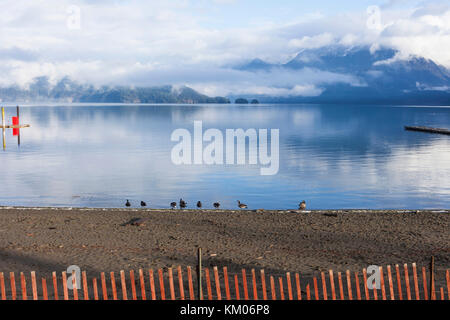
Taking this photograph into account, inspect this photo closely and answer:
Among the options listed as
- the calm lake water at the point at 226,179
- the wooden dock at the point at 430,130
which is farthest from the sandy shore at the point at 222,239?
the wooden dock at the point at 430,130

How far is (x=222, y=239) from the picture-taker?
21328 millimetres

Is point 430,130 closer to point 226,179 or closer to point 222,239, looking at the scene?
point 226,179

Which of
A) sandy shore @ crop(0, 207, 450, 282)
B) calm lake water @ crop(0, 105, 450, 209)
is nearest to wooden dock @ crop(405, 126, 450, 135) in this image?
calm lake water @ crop(0, 105, 450, 209)

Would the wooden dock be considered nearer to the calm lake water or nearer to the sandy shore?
the calm lake water

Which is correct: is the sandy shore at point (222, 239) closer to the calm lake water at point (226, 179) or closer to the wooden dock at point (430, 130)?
the calm lake water at point (226, 179)

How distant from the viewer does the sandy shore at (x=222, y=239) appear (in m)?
18.0

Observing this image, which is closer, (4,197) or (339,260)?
(339,260)

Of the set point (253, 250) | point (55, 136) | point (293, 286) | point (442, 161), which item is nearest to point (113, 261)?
point (253, 250)

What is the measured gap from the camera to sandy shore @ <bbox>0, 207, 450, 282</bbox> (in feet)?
59.0

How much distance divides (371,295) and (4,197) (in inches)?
1305

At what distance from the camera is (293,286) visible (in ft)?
49.5

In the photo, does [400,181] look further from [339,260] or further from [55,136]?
[55,136]

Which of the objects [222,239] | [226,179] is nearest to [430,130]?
[226,179]
